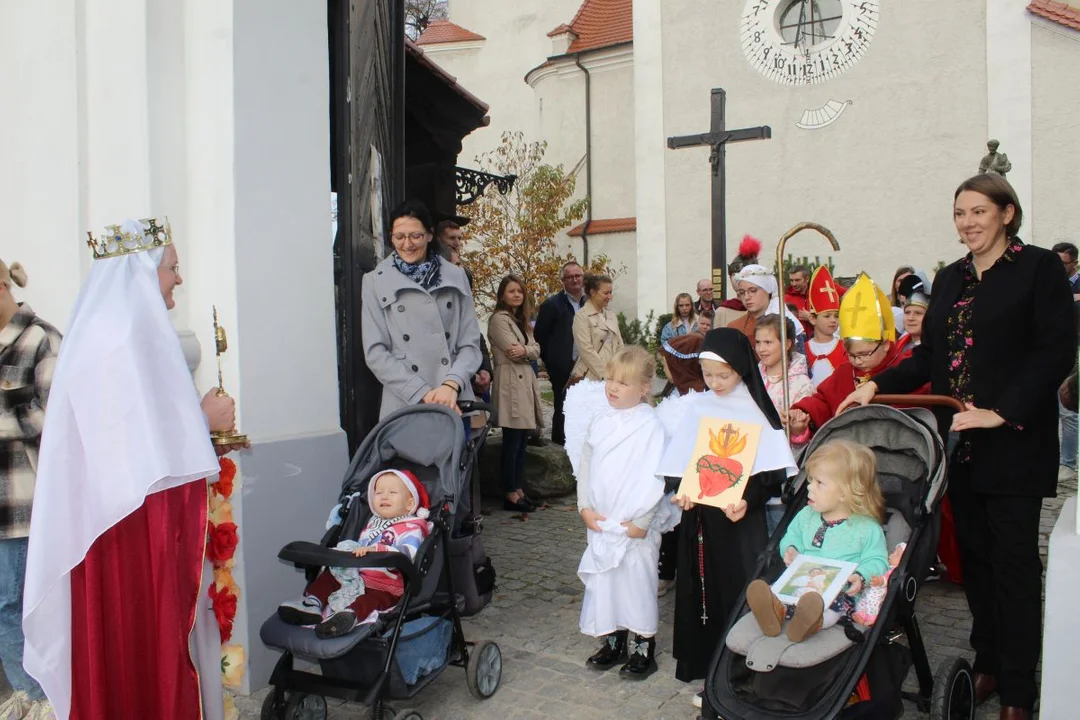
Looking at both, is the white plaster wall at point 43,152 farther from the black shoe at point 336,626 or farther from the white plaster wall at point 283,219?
the black shoe at point 336,626

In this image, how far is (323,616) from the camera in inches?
134

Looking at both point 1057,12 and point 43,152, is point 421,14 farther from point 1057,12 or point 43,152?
A: point 43,152

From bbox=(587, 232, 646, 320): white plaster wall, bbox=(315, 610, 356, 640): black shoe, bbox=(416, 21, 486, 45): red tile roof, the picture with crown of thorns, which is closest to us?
bbox=(315, 610, 356, 640): black shoe

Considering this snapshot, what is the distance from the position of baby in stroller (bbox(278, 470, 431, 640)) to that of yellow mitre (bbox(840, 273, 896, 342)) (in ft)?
7.28

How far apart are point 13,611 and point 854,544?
3.28 metres

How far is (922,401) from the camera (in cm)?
348

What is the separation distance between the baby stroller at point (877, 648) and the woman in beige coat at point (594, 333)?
14.4 ft

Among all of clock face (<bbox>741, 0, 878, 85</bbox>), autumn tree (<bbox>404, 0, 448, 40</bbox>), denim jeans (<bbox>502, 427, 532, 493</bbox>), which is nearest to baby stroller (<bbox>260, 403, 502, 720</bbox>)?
denim jeans (<bbox>502, 427, 532, 493</bbox>)

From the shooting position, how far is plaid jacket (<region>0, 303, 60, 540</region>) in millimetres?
3301

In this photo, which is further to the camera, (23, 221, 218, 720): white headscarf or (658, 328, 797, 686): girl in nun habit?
(658, 328, 797, 686): girl in nun habit

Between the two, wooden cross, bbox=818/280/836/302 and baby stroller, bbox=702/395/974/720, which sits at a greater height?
wooden cross, bbox=818/280/836/302

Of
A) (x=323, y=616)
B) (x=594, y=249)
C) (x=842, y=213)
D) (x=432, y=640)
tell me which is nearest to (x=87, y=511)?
(x=323, y=616)

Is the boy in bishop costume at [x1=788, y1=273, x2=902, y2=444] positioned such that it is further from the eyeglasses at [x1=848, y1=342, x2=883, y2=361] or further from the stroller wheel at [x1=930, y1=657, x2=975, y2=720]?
the stroller wheel at [x1=930, y1=657, x2=975, y2=720]

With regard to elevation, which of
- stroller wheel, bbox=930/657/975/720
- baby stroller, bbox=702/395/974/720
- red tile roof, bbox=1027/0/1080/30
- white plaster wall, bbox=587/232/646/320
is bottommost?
stroller wheel, bbox=930/657/975/720
